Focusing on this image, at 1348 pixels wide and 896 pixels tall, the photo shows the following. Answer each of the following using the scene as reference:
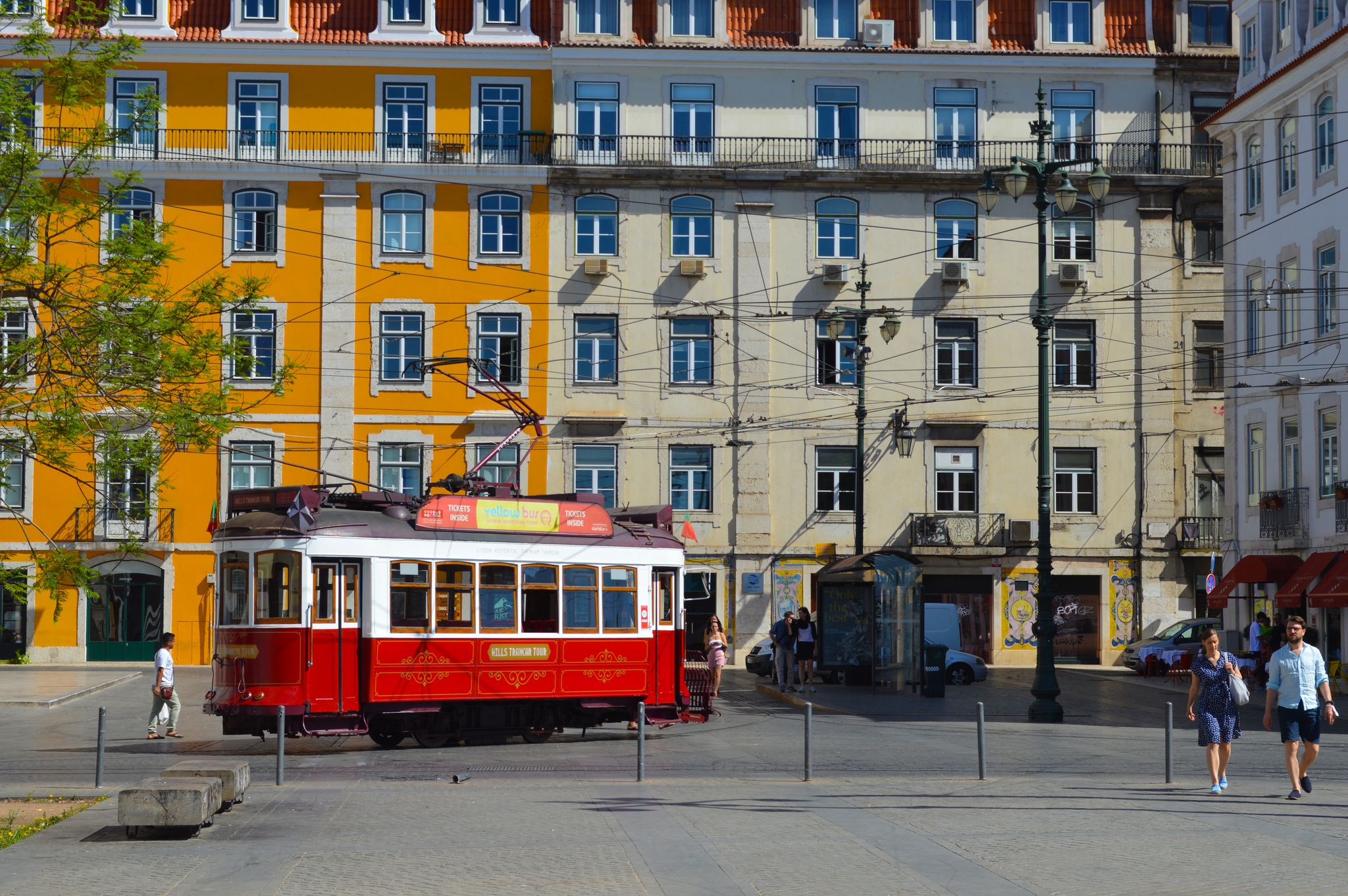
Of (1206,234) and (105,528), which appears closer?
(105,528)

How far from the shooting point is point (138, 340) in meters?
13.7

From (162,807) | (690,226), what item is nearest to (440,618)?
(162,807)

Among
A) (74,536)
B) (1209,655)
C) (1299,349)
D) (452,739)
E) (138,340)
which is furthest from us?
(74,536)

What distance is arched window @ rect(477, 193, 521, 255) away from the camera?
148ft

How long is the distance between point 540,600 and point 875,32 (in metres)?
28.8

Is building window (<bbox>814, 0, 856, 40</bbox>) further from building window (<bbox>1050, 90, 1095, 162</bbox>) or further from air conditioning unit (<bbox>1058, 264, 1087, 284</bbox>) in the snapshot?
air conditioning unit (<bbox>1058, 264, 1087, 284</bbox>)

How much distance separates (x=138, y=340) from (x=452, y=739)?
31.3ft

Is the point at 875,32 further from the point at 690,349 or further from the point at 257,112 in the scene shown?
the point at 257,112

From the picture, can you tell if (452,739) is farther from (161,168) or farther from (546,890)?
(161,168)

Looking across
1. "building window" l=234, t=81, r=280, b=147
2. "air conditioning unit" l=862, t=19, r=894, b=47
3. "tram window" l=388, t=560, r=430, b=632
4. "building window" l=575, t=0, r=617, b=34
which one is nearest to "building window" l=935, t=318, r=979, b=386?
"air conditioning unit" l=862, t=19, r=894, b=47

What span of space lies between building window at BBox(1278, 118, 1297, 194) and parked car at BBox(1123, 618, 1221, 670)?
10685 millimetres

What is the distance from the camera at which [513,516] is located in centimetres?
2173

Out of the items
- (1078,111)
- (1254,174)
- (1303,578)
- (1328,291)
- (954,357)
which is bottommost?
(1303,578)

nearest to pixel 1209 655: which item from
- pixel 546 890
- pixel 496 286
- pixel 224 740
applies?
pixel 546 890
